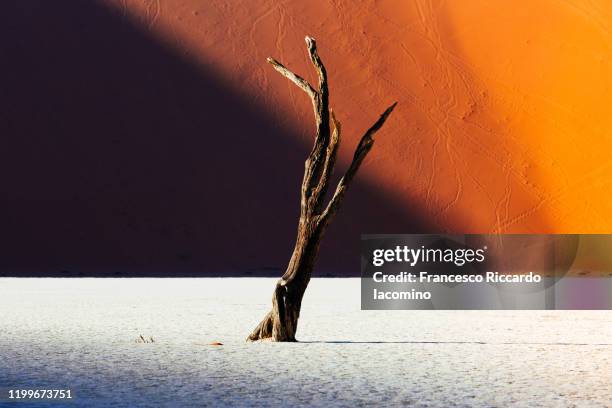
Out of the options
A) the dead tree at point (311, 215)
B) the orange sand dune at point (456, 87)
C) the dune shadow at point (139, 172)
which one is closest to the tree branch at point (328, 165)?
the dead tree at point (311, 215)

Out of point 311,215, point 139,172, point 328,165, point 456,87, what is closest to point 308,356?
point 311,215

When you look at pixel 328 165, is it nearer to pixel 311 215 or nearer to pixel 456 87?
pixel 311 215

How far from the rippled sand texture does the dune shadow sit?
18.3 ft

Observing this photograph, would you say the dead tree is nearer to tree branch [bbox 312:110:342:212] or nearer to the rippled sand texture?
tree branch [bbox 312:110:342:212]

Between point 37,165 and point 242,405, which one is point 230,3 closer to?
point 37,165

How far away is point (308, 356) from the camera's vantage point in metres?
6.72

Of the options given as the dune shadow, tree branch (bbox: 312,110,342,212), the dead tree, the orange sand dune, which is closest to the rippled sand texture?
the dead tree

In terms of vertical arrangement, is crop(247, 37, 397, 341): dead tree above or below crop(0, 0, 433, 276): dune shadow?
below

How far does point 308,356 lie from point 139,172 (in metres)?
11.0

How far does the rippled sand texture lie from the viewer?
5.20 metres

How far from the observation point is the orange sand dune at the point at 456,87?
1738 centimetres

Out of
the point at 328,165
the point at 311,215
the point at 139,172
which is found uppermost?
the point at 139,172

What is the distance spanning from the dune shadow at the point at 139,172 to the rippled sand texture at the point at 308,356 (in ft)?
18.3

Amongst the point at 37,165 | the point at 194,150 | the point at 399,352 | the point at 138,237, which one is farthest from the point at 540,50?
the point at 399,352
